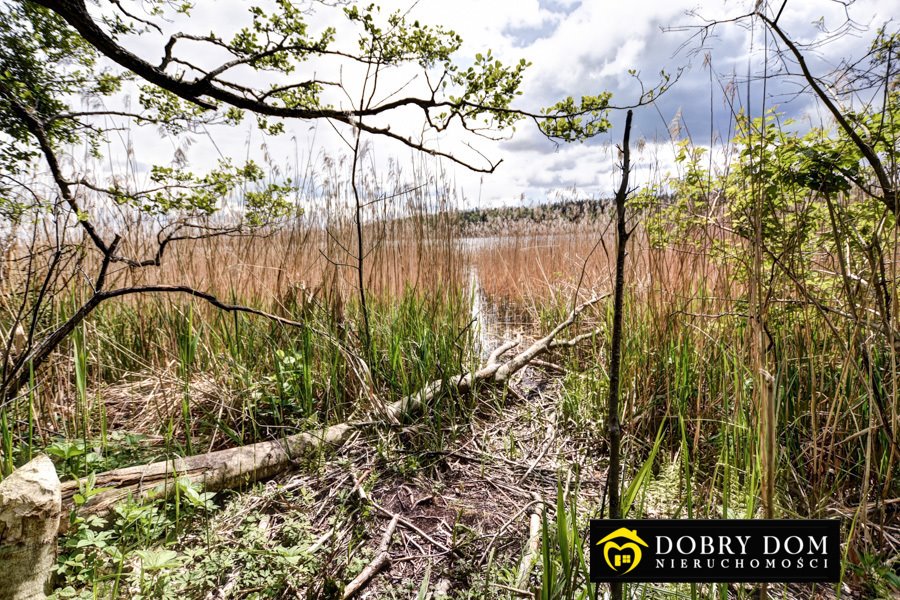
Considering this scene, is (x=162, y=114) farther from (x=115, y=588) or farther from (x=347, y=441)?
(x=115, y=588)

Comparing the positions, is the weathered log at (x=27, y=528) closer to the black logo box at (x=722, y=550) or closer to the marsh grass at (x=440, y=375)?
the marsh grass at (x=440, y=375)

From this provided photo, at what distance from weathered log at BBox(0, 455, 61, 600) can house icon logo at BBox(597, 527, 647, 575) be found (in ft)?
3.94

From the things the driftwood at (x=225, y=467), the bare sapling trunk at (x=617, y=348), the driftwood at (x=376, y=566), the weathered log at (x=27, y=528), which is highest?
the bare sapling trunk at (x=617, y=348)

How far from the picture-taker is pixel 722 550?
70 centimetres

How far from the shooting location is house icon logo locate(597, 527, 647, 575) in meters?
0.69

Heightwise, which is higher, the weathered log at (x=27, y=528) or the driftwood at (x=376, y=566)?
the weathered log at (x=27, y=528)

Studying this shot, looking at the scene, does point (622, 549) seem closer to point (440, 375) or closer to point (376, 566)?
point (376, 566)

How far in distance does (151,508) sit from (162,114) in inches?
74.2

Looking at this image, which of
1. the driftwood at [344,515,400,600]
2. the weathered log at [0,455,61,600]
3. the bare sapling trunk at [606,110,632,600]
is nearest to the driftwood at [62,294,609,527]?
the weathered log at [0,455,61,600]

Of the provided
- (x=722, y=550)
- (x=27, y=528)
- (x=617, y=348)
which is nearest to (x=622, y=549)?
(x=722, y=550)

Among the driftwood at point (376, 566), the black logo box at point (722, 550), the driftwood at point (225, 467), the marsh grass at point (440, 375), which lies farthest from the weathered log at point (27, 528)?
the black logo box at point (722, 550)

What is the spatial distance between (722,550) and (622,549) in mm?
195

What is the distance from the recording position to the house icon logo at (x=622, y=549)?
2.26 ft

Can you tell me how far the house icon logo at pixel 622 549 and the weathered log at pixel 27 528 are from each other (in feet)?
3.94
